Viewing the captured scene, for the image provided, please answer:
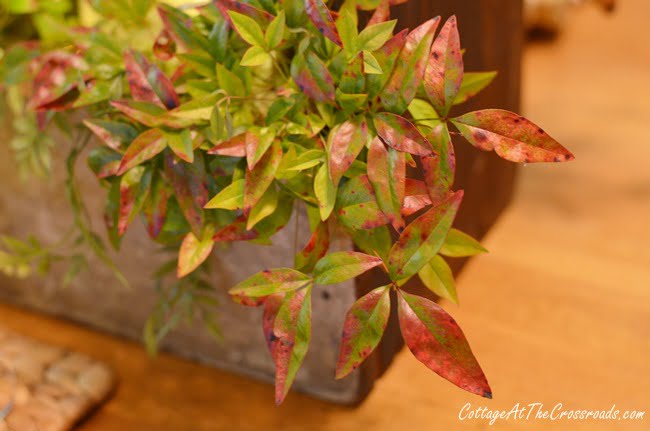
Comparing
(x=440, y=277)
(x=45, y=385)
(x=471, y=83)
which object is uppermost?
(x=471, y=83)

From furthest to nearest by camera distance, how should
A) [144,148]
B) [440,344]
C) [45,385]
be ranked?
1. [45,385]
2. [144,148]
3. [440,344]

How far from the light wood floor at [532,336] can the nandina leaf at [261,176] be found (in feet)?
1.08

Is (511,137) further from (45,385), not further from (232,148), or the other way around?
(45,385)

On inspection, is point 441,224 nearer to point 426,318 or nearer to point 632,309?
point 426,318

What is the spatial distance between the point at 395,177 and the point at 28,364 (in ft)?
1.80

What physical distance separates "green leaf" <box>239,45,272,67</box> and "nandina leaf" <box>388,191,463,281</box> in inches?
7.0

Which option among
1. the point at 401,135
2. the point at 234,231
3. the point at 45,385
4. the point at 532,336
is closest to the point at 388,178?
the point at 401,135

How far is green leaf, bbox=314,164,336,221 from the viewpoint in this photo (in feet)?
1.84

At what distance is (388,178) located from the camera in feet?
1.76

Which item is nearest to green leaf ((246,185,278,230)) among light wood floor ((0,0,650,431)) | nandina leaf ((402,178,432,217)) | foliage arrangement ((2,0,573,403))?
foliage arrangement ((2,0,573,403))

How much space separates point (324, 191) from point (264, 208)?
2.2 inches

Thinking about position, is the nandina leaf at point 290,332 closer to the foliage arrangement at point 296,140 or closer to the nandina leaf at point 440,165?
the foliage arrangement at point 296,140

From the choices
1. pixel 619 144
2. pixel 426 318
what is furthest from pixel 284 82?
pixel 619 144

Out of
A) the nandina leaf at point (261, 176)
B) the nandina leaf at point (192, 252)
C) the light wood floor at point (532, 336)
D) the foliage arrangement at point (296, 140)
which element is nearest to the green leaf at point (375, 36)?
the foliage arrangement at point (296, 140)
